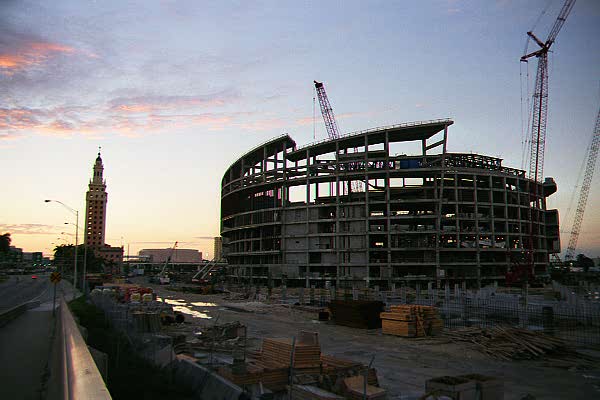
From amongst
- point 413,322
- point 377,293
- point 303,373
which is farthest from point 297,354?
point 377,293

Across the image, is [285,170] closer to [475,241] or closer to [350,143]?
[350,143]

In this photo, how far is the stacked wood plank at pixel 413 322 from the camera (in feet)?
92.6

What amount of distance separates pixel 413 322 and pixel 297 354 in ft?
53.3

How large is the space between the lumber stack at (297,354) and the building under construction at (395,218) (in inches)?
2991

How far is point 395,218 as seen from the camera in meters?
89.5

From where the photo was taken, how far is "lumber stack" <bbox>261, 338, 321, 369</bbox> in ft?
46.4

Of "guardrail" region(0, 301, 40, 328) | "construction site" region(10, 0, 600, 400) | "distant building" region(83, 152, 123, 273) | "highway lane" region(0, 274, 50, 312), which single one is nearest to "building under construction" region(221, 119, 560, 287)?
"construction site" region(10, 0, 600, 400)

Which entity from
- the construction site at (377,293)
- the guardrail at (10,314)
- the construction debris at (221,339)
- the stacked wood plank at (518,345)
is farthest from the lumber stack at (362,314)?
→ the guardrail at (10,314)

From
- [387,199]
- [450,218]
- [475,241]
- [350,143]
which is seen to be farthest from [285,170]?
[475,241]

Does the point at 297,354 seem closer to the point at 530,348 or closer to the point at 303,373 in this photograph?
the point at 303,373

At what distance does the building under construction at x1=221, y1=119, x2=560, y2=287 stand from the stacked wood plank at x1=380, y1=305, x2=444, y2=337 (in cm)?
6001

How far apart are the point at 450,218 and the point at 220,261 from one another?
3405 inches

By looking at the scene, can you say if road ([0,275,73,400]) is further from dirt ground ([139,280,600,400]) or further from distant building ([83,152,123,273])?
distant building ([83,152,123,273])

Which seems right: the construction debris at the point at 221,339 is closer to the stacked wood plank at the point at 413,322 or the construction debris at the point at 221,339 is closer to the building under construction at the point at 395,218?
the stacked wood plank at the point at 413,322
